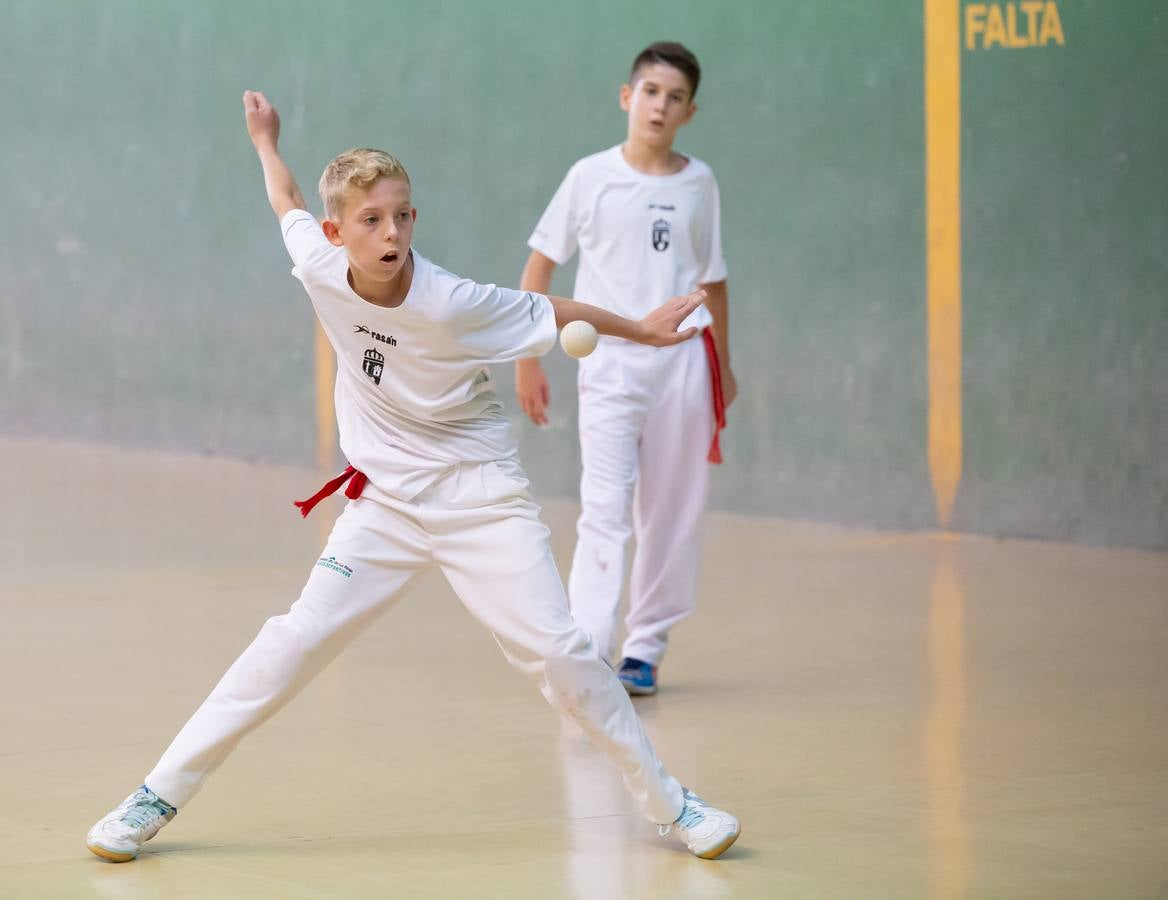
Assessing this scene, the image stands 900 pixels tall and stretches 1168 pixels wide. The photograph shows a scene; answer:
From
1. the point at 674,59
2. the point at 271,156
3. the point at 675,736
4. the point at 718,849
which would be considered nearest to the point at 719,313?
the point at 674,59

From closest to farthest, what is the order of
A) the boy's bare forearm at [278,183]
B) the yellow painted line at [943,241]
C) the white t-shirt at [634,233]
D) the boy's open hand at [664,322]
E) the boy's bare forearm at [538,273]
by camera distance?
the boy's open hand at [664,322] → the boy's bare forearm at [278,183] → the white t-shirt at [634,233] → the boy's bare forearm at [538,273] → the yellow painted line at [943,241]

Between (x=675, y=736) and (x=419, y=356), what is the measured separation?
5.03 feet

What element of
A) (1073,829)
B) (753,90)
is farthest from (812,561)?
(1073,829)

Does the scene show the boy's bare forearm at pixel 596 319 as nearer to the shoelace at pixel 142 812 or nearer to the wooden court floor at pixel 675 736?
the wooden court floor at pixel 675 736

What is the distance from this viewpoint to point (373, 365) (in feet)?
13.5

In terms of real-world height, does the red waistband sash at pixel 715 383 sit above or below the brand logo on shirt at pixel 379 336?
below

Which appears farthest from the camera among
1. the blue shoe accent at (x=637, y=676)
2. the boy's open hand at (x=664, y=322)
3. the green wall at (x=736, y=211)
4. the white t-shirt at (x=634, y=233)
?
the green wall at (x=736, y=211)

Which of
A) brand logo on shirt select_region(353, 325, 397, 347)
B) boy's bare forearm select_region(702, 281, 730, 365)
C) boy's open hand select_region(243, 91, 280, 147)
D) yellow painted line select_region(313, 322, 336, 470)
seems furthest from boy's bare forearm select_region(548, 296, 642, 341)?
yellow painted line select_region(313, 322, 336, 470)

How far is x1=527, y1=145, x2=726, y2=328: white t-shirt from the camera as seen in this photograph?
583 cm

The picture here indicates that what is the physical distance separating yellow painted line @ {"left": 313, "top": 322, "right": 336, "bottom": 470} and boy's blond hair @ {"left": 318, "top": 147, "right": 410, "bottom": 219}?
6.71 meters

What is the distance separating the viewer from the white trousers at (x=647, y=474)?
571cm

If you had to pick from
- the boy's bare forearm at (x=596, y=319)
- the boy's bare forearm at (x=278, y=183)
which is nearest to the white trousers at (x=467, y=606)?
the boy's bare forearm at (x=596, y=319)

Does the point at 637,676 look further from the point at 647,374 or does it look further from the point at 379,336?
the point at 379,336

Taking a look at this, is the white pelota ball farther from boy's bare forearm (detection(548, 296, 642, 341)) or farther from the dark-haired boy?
the dark-haired boy
